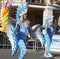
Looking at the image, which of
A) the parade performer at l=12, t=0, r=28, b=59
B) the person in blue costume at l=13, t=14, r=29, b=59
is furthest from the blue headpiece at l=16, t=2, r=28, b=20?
the person in blue costume at l=13, t=14, r=29, b=59

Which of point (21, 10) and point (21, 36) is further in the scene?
point (21, 36)

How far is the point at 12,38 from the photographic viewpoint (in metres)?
13.4

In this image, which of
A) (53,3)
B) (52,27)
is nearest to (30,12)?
(53,3)

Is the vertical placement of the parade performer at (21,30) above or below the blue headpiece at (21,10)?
below

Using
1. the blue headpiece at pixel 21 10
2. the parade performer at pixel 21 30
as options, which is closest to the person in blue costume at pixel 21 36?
the parade performer at pixel 21 30

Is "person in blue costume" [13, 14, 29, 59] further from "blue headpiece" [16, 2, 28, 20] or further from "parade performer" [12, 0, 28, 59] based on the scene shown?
"blue headpiece" [16, 2, 28, 20]

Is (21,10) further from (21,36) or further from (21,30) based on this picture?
(21,36)

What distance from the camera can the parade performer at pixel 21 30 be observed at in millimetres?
12781

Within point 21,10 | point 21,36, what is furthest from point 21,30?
point 21,10

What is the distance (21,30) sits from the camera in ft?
42.5

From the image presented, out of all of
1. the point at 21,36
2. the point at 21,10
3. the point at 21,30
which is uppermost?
the point at 21,10

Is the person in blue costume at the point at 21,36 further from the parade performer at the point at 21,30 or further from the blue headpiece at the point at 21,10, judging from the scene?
the blue headpiece at the point at 21,10

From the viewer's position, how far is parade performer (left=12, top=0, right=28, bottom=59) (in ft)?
41.9

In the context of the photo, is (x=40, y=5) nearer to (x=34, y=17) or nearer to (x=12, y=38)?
(x=34, y=17)
